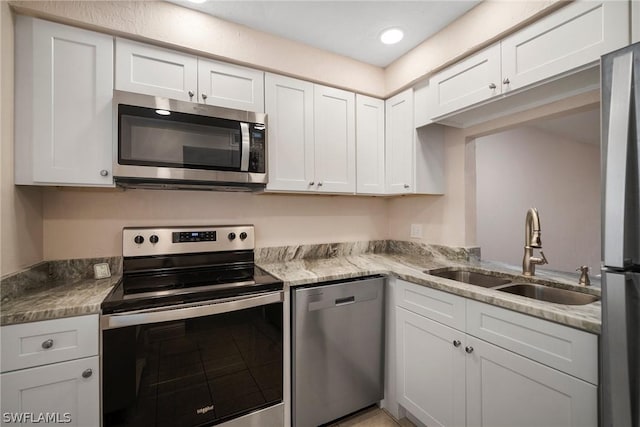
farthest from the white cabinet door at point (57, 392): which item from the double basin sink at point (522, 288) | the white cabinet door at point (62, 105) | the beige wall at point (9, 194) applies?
the double basin sink at point (522, 288)

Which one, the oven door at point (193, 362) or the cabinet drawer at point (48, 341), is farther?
the oven door at point (193, 362)

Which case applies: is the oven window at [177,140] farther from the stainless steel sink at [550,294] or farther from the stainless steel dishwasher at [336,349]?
the stainless steel sink at [550,294]

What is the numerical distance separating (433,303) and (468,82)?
4.28 ft

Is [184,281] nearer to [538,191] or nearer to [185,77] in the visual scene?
[185,77]

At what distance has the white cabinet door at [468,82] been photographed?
60.5 inches

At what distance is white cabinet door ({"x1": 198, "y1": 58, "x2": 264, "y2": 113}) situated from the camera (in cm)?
168

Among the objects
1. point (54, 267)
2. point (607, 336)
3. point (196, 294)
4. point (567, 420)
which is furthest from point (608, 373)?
point (54, 267)

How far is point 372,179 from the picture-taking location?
225 cm

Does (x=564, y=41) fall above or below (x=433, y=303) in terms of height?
above

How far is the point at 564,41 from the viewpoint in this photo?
4.15 ft

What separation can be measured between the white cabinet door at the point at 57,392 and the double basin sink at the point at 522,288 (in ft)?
5.95

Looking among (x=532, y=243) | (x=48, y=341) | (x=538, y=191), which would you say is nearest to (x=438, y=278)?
(x=532, y=243)

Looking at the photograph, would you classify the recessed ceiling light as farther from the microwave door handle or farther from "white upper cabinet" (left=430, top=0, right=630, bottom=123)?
the microwave door handle

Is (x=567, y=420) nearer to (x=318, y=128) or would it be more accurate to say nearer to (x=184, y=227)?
(x=318, y=128)
